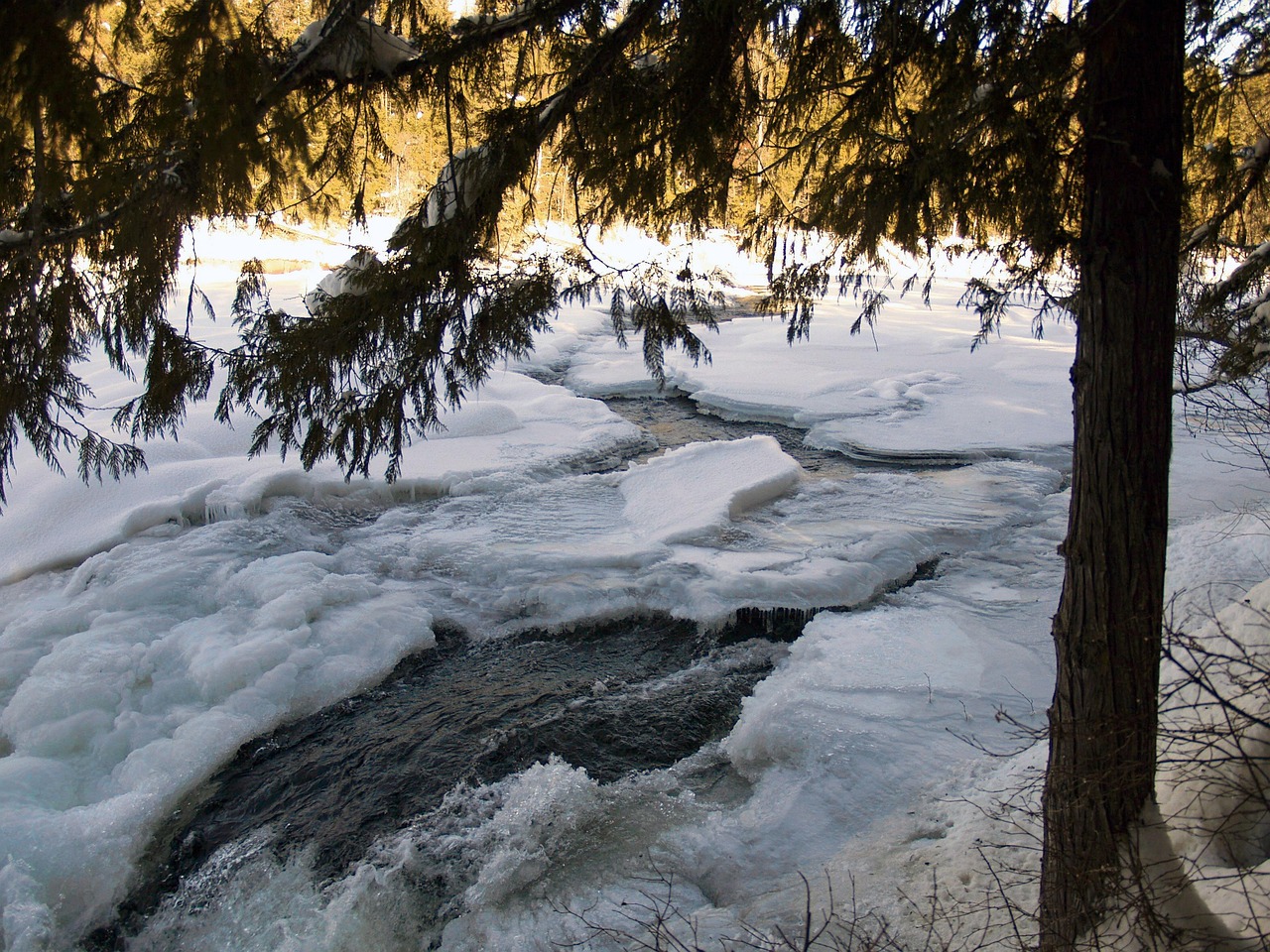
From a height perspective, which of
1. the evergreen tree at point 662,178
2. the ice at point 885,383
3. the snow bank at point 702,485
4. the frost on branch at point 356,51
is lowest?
the snow bank at point 702,485

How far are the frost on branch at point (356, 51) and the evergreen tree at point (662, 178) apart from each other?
1cm

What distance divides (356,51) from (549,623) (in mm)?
3932

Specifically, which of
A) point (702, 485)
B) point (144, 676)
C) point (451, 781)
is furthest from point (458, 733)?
point (702, 485)

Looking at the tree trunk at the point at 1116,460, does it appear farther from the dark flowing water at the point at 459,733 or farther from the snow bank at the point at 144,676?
the snow bank at the point at 144,676

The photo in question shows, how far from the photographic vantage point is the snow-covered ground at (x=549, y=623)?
3.86 m

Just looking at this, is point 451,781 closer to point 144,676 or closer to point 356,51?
point 144,676

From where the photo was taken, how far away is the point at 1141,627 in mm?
2748

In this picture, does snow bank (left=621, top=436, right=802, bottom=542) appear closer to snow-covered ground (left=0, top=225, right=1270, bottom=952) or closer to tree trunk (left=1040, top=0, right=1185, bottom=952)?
snow-covered ground (left=0, top=225, right=1270, bottom=952)

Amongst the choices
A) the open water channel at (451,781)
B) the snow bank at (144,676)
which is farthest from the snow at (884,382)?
the snow bank at (144,676)

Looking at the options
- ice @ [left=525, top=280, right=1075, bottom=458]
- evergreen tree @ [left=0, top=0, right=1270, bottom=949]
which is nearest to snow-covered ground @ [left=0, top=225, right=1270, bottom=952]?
ice @ [left=525, top=280, right=1075, bottom=458]

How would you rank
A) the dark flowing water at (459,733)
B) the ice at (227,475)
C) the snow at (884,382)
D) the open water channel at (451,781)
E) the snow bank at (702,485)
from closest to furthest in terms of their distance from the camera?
the open water channel at (451,781) → the dark flowing water at (459,733) → the ice at (227,475) → the snow bank at (702,485) → the snow at (884,382)

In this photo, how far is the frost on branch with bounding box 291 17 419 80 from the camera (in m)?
3.34

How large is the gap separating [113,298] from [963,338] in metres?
15.4

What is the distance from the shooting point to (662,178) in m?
4.19
